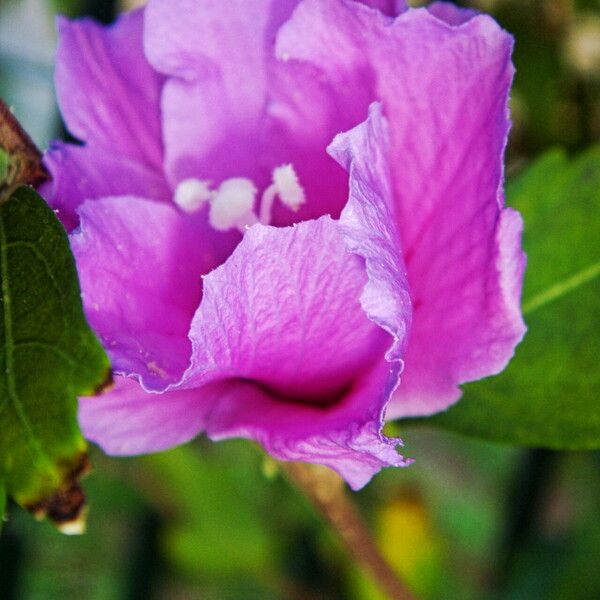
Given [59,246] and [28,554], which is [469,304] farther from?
[28,554]

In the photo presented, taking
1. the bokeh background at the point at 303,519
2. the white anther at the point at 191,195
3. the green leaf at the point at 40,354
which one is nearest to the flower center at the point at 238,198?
the white anther at the point at 191,195

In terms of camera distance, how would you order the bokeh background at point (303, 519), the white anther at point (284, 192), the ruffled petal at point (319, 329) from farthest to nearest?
the bokeh background at point (303, 519) → the white anther at point (284, 192) → the ruffled petal at point (319, 329)

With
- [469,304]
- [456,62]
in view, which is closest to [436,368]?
[469,304]

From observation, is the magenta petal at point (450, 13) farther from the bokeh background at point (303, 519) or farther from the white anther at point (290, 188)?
the bokeh background at point (303, 519)

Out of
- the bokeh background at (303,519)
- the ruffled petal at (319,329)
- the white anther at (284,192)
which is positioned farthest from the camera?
the bokeh background at (303,519)

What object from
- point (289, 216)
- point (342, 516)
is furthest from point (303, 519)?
point (289, 216)

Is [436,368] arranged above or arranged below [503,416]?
above

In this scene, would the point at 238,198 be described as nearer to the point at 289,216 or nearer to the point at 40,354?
the point at 289,216
